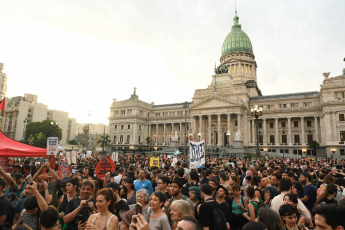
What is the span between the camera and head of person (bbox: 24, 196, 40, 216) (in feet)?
14.6

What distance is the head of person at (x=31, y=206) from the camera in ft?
14.6

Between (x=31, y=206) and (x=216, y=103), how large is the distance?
55924mm

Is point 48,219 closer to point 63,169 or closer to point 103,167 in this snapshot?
point 103,167

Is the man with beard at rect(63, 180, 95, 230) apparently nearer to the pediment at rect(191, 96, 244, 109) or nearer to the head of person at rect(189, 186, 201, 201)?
the head of person at rect(189, 186, 201, 201)

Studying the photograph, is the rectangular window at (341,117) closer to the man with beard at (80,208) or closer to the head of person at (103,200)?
the man with beard at (80,208)

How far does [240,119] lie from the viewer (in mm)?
55750

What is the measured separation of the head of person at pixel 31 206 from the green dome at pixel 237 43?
270 ft

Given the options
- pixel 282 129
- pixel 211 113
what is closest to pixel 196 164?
pixel 211 113

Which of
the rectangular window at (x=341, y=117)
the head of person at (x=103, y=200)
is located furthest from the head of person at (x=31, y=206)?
the rectangular window at (x=341, y=117)

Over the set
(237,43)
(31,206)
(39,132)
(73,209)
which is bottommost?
(73,209)

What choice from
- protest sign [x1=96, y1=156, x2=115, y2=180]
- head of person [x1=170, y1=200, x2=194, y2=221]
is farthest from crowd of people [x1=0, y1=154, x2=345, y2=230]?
protest sign [x1=96, y1=156, x2=115, y2=180]

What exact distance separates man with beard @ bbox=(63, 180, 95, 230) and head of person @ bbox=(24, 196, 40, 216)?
0.59 meters

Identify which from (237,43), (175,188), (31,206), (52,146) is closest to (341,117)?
(237,43)

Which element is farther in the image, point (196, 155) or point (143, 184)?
point (196, 155)
